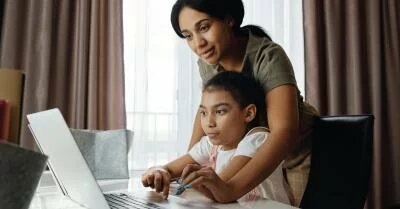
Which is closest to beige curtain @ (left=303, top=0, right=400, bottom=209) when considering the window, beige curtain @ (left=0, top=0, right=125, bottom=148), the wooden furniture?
the window

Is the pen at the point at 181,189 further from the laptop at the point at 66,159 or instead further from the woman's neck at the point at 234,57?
the woman's neck at the point at 234,57

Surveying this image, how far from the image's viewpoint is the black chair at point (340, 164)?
0.77 metres

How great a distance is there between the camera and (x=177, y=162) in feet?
2.89

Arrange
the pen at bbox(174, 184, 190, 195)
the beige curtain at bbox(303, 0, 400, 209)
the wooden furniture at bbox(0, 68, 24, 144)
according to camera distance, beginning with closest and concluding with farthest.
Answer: the wooden furniture at bbox(0, 68, 24, 144), the pen at bbox(174, 184, 190, 195), the beige curtain at bbox(303, 0, 400, 209)

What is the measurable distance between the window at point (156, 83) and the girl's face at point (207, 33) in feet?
2.84

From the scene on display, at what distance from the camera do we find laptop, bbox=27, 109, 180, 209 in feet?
1.50

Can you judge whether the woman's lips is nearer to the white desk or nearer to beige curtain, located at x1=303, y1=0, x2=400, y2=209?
the white desk

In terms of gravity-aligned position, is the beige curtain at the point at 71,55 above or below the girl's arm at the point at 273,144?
above

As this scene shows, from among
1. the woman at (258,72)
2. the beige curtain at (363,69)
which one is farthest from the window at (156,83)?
the woman at (258,72)

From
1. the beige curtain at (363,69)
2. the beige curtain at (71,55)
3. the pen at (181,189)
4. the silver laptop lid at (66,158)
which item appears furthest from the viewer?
the beige curtain at (363,69)

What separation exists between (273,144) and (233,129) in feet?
0.27

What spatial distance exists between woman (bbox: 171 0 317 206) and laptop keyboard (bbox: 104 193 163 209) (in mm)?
139

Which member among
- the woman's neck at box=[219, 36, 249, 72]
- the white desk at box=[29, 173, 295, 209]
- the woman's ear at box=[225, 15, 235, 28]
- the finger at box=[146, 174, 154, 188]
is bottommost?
the white desk at box=[29, 173, 295, 209]

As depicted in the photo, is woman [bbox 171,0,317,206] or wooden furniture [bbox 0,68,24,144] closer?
wooden furniture [bbox 0,68,24,144]
